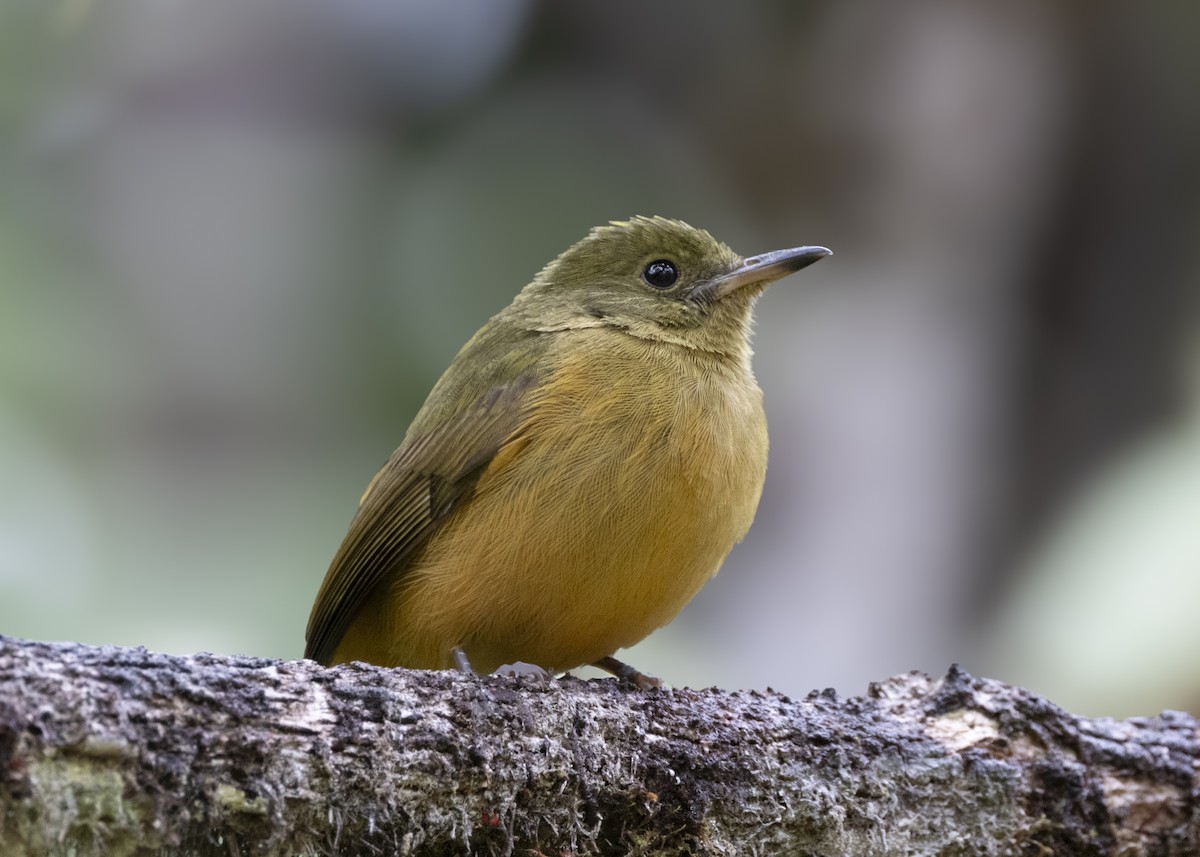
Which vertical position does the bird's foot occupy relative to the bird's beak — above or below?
below

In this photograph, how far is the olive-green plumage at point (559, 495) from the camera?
3859mm

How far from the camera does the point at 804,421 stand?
6.60 meters

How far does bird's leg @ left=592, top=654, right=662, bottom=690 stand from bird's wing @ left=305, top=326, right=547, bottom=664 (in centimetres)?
77

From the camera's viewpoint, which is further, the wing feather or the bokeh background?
the bokeh background

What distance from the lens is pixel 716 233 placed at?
6.84 metres

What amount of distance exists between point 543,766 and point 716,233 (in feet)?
13.9

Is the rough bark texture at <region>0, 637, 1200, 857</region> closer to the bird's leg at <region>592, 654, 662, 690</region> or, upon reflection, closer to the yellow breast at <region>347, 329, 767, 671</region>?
the yellow breast at <region>347, 329, 767, 671</region>

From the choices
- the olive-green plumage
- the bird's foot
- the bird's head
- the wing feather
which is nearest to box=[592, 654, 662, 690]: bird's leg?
the olive-green plumage

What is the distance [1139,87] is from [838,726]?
4.43 meters

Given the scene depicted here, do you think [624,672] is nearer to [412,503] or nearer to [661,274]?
[412,503]

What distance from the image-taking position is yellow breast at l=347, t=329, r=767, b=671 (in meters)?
3.84

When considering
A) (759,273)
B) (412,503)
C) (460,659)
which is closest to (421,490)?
(412,503)

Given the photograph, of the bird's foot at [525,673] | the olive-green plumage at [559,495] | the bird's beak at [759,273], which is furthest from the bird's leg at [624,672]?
the bird's beak at [759,273]

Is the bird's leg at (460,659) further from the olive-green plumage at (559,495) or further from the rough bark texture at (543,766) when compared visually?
the rough bark texture at (543,766)
